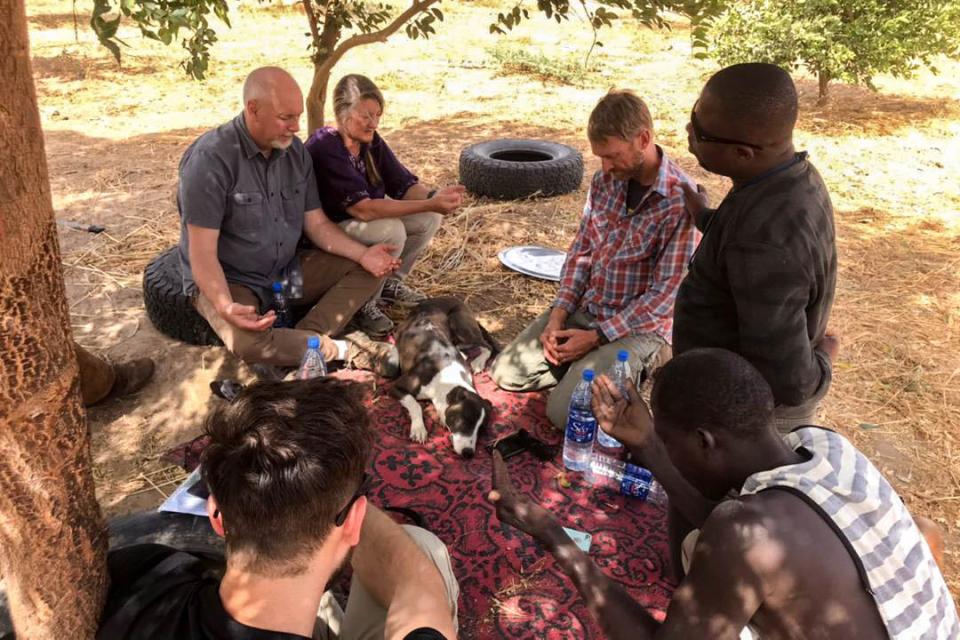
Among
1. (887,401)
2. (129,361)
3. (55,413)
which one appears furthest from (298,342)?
(887,401)

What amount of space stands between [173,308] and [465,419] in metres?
2.53

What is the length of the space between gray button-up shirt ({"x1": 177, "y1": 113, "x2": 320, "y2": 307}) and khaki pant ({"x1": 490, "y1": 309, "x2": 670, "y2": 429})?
6.22 ft

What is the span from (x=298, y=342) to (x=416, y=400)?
966 mm

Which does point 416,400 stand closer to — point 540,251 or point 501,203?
point 540,251

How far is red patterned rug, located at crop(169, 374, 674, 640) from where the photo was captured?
3.24m

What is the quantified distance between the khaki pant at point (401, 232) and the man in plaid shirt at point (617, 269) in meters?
1.50

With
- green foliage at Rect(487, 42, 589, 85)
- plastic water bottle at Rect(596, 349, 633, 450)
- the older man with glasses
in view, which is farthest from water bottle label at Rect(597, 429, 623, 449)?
green foliage at Rect(487, 42, 589, 85)

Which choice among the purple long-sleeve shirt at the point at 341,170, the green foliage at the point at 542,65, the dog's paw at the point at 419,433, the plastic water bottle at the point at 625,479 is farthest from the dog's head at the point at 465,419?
the green foliage at the point at 542,65

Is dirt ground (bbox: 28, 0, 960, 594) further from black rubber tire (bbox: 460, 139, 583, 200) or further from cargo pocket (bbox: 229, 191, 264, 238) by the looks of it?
cargo pocket (bbox: 229, 191, 264, 238)

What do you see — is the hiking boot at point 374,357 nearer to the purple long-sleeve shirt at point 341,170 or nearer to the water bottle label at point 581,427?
the purple long-sleeve shirt at point 341,170

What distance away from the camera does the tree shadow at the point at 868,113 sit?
37.7 ft

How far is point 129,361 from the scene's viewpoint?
5.06 m

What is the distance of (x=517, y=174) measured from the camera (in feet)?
27.0

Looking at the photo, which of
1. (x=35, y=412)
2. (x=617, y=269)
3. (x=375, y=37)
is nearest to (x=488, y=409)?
(x=617, y=269)
